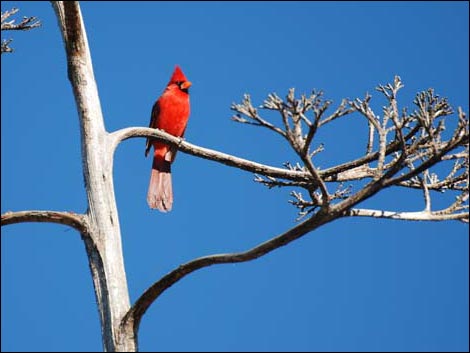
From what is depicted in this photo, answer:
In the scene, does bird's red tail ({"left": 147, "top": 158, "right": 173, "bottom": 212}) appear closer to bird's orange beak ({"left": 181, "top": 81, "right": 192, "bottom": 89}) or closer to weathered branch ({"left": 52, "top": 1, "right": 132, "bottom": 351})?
bird's orange beak ({"left": 181, "top": 81, "right": 192, "bottom": 89})

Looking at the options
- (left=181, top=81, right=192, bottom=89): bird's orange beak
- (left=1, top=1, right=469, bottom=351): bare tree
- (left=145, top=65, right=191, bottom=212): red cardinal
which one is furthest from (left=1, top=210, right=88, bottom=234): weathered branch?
(left=181, top=81, right=192, bottom=89): bird's orange beak

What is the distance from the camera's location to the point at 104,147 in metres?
4.48

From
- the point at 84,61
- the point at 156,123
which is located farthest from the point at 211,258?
the point at 156,123

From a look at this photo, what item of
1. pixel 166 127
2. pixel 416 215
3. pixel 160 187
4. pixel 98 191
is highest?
pixel 166 127

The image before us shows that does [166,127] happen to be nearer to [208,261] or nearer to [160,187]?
[160,187]

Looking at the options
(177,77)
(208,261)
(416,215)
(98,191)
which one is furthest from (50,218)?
(177,77)

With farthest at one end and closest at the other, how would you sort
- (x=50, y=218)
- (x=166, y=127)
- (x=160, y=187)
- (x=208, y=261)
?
(x=166, y=127) < (x=160, y=187) < (x=50, y=218) < (x=208, y=261)

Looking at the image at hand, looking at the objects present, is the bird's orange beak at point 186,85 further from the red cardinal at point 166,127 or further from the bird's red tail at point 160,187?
the bird's red tail at point 160,187

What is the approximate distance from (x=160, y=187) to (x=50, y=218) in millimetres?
2433

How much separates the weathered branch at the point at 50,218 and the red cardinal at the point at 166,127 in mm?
2108

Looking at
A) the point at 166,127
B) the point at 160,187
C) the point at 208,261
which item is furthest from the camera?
the point at 166,127

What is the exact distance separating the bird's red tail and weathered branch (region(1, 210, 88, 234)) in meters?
2.13

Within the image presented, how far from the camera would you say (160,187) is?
6.68 meters

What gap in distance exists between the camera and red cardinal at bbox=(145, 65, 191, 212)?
6.53 meters
